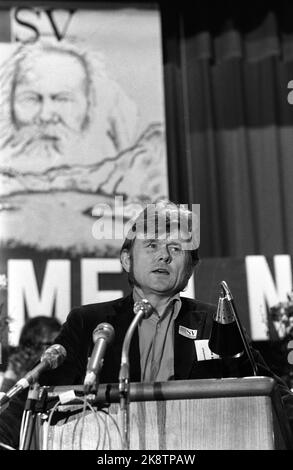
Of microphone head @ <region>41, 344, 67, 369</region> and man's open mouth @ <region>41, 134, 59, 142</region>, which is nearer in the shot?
microphone head @ <region>41, 344, 67, 369</region>

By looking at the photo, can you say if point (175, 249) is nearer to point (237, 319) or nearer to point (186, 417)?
point (237, 319)

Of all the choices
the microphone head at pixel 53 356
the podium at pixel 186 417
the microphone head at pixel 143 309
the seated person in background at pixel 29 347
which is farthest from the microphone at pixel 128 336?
the seated person in background at pixel 29 347

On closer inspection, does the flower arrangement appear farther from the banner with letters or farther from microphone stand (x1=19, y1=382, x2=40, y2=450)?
microphone stand (x1=19, y1=382, x2=40, y2=450)

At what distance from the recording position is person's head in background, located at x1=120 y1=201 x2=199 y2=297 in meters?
2.81

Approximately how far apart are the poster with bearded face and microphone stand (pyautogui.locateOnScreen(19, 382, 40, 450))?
362 centimetres

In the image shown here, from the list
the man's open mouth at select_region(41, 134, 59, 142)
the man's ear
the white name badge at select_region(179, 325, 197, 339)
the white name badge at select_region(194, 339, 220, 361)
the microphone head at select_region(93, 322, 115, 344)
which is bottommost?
the white name badge at select_region(194, 339, 220, 361)

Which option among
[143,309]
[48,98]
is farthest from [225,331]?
[48,98]

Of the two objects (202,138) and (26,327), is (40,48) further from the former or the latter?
(26,327)

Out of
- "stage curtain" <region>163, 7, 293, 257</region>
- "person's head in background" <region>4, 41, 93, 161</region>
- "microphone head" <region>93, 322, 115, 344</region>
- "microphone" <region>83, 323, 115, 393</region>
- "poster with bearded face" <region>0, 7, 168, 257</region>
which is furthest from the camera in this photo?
"stage curtain" <region>163, 7, 293, 257</region>

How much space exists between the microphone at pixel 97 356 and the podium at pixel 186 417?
11 centimetres

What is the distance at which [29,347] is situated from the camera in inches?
186
